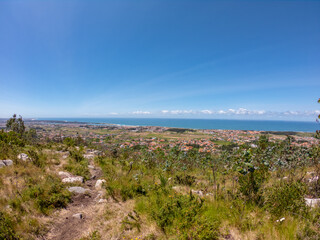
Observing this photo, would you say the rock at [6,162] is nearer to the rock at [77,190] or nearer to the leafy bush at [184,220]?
the rock at [77,190]

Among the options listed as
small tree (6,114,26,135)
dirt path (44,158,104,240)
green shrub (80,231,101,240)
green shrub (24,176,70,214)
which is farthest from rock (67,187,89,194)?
small tree (6,114,26,135)

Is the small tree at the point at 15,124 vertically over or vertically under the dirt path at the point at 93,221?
over

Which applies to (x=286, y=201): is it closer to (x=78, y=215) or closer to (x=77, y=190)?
(x=78, y=215)

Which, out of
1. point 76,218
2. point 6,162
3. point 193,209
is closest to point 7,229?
point 76,218

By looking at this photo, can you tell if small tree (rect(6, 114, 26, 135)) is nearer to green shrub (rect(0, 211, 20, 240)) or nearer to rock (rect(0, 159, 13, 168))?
rock (rect(0, 159, 13, 168))

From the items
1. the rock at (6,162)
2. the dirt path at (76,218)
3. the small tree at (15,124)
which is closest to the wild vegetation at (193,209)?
the dirt path at (76,218)

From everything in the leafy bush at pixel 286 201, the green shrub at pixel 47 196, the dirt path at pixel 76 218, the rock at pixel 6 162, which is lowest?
the dirt path at pixel 76 218

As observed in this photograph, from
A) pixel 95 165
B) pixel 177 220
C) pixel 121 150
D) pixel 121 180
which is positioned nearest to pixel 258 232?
pixel 177 220

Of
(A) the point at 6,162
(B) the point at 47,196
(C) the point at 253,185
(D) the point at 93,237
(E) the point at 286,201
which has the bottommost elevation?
(D) the point at 93,237

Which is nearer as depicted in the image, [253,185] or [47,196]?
[253,185]
